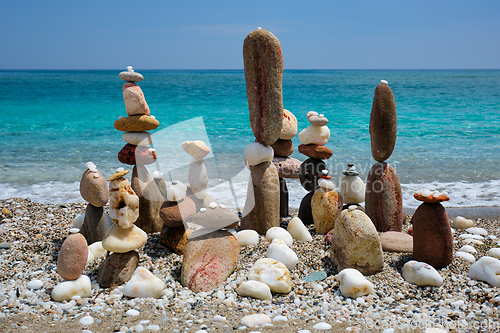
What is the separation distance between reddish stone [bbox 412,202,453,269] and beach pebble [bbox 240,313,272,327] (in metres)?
1.61

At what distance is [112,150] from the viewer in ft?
34.8

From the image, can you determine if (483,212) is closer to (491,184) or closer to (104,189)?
(491,184)

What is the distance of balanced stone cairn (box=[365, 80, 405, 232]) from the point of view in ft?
13.3

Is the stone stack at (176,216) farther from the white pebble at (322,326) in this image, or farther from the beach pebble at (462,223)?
the beach pebble at (462,223)

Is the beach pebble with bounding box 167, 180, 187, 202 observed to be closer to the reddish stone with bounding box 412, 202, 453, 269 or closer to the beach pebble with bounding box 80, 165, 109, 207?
the beach pebble with bounding box 80, 165, 109, 207

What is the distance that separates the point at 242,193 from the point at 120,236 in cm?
346

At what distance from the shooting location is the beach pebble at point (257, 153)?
13.3ft

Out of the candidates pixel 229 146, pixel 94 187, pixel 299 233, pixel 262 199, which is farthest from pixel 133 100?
pixel 229 146

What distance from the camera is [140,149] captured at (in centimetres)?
412

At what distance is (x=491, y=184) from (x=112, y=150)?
907cm

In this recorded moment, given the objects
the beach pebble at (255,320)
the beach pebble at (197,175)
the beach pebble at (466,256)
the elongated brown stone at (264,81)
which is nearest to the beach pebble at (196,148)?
the beach pebble at (197,175)

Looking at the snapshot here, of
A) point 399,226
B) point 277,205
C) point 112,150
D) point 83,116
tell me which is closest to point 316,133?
point 277,205

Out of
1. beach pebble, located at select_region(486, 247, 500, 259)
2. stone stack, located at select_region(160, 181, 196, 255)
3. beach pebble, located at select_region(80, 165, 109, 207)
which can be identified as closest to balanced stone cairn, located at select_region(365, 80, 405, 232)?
beach pebble, located at select_region(486, 247, 500, 259)

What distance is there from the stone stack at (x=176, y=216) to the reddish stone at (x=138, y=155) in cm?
64
